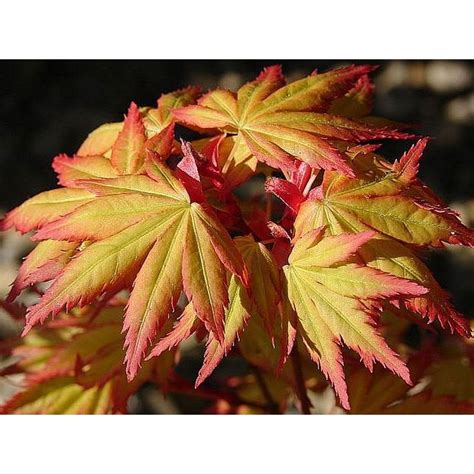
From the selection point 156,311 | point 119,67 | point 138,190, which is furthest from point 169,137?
point 119,67

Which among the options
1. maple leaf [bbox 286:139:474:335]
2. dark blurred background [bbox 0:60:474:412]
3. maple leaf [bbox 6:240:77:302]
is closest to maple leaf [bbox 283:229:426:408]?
maple leaf [bbox 286:139:474:335]

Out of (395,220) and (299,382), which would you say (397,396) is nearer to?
(299,382)

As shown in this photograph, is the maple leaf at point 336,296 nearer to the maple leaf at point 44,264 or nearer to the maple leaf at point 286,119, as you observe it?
the maple leaf at point 286,119

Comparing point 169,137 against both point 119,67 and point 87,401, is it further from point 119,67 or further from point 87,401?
point 119,67

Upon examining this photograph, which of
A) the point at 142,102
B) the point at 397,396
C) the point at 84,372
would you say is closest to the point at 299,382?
the point at 397,396

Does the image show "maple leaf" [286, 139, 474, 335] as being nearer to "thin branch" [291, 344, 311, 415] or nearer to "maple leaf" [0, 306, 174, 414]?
"thin branch" [291, 344, 311, 415]
